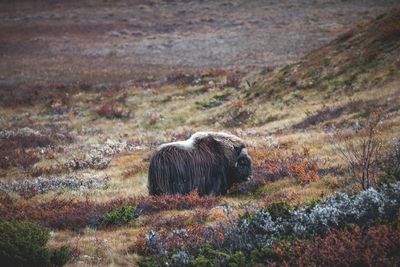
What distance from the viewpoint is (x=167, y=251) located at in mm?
7867

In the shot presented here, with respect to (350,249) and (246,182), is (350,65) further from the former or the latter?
(350,249)

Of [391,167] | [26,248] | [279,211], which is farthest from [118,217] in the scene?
[391,167]

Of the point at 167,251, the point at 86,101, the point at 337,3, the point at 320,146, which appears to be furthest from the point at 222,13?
the point at 167,251

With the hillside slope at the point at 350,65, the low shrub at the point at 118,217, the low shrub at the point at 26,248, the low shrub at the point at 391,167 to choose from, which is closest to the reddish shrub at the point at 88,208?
the low shrub at the point at 118,217

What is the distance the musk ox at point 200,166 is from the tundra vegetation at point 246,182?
0.45m

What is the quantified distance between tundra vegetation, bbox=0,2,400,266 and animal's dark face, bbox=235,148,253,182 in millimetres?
334

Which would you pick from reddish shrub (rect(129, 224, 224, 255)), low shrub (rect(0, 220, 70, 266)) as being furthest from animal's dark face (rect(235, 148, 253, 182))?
low shrub (rect(0, 220, 70, 266))

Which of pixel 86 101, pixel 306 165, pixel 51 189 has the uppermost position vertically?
pixel 306 165

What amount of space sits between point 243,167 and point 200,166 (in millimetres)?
1126

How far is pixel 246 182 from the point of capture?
1195 centimetres

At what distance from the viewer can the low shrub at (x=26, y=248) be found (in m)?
7.00

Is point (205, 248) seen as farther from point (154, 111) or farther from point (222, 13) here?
point (222, 13)

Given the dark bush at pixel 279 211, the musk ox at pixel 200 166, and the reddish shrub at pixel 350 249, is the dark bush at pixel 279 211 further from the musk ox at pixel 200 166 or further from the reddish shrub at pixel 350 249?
the musk ox at pixel 200 166

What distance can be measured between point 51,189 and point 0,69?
1766 inches
